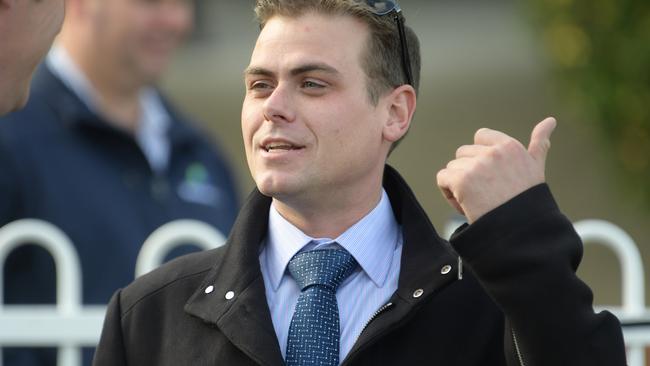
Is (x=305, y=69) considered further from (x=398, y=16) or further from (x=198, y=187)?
(x=198, y=187)

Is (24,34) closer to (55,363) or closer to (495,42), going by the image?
(55,363)

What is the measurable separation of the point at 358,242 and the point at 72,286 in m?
2.00

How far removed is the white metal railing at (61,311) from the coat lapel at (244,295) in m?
1.70

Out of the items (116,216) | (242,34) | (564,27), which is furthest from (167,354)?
(242,34)

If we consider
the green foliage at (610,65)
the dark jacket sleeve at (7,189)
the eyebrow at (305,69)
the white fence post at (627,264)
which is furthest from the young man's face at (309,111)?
the green foliage at (610,65)

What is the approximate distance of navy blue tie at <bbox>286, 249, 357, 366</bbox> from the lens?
9.35 feet

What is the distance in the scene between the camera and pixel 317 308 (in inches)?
114

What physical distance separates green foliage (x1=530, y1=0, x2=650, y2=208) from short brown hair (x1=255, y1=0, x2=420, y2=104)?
19.9 feet

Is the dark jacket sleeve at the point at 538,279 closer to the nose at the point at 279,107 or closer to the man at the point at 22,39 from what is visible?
the nose at the point at 279,107

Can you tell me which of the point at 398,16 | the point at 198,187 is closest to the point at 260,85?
the point at 398,16

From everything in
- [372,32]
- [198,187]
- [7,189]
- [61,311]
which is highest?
[198,187]

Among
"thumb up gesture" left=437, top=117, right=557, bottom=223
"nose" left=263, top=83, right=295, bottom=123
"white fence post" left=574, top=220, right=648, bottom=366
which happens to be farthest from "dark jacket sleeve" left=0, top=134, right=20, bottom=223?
"thumb up gesture" left=437, top=117, right=557, bottom=223

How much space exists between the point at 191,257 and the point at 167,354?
289 millimetres

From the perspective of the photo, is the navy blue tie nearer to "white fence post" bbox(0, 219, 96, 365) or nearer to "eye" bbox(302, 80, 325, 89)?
"eye" bbox(302, 80, 325, 89)
